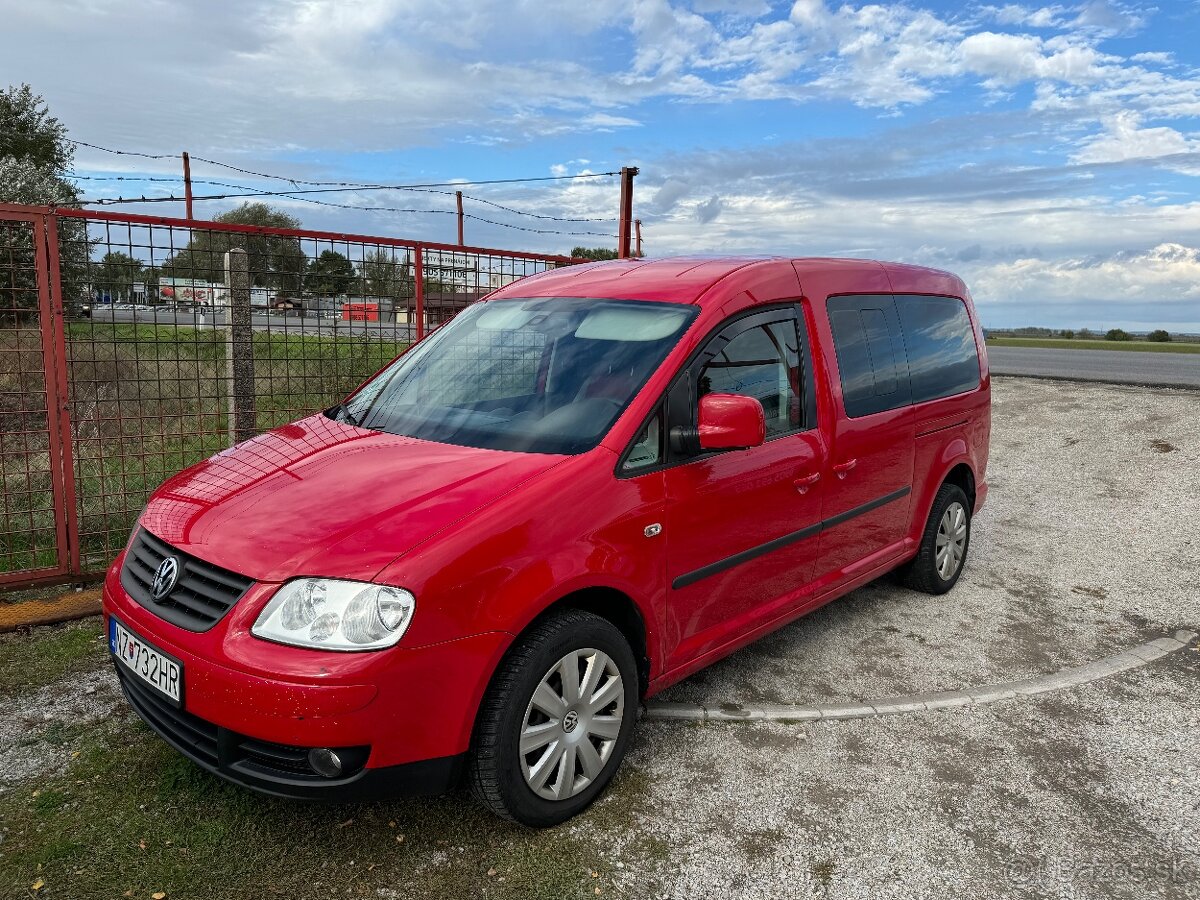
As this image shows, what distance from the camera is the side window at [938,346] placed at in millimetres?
4656

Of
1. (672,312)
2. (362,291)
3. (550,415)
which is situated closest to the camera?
(550,415)

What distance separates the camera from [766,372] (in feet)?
11.7

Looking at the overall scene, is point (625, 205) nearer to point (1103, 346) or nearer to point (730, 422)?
point (730, 422)

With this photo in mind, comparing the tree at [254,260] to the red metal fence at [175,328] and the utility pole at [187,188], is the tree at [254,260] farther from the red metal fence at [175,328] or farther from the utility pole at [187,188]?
the utility pole at [187,188]

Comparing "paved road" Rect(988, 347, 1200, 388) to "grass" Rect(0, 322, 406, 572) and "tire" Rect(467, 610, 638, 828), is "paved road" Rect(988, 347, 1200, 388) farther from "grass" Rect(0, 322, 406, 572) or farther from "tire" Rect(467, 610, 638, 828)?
"tire" Rect(467, 610, 638, 828)

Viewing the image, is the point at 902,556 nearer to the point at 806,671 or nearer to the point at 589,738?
the point at 806,671

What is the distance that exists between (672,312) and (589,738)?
1634 mm

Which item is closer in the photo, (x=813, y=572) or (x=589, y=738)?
(x=589, y=738)

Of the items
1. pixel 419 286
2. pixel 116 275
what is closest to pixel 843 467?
pixel 419 286

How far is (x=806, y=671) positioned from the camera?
4051mm

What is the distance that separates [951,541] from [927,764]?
88.9 inches

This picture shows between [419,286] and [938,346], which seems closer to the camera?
[938,346]

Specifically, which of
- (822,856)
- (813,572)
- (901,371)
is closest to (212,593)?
(822,856)

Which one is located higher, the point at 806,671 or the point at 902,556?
the point at 902,556
